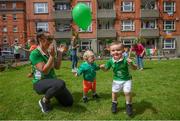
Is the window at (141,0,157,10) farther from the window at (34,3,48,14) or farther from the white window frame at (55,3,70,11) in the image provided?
the window at (34,3,48,14)

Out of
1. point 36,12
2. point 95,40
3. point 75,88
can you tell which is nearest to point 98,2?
point 95,40

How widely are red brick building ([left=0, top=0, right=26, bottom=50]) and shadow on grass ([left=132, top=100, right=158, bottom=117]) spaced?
49.1 metres

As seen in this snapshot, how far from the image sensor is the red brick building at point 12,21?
179 feet

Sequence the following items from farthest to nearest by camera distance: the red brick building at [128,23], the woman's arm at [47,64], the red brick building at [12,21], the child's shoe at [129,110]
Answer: the red brick building at [12,21], the red brick building at [128,23], the child's shoe at [129,110], the woman's arm at [47,64]

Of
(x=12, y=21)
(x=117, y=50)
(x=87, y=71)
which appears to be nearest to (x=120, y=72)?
(x=117, y=50)

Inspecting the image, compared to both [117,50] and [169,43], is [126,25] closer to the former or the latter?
[169,43]

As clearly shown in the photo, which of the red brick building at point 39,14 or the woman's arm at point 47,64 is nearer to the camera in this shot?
the woman's arm at point 47,64

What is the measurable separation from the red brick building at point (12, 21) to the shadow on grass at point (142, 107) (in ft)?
161

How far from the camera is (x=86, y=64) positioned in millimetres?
7301

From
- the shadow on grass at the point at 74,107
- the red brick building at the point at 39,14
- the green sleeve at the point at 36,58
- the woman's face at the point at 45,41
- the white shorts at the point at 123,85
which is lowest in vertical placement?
the shadow on grass at the point at 74,107

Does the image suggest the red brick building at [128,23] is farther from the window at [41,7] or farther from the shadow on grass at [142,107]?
the shadow on grass at [142,107]

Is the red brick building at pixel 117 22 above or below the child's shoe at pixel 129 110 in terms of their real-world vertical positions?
above

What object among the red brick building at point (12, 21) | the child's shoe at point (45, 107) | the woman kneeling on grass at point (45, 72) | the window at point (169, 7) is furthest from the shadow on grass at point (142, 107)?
the red brick building at point (12, 21)

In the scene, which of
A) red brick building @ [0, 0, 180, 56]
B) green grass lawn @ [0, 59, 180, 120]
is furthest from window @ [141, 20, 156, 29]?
→ green grass lawn @ [0, 59, 180, 120]
